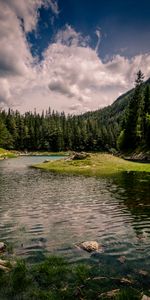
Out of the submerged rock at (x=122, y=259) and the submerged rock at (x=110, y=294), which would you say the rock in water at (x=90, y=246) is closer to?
the submerged rock at (x=122, y=259)

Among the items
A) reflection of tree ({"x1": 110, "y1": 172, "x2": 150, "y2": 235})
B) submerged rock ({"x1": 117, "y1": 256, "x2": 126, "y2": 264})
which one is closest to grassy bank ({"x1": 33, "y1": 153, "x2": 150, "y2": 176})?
reflection of tree ({"x1": 110, "y1": 172, "x2": 150, "y2": 235})

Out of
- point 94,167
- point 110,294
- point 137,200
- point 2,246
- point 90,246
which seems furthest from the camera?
point 94,167

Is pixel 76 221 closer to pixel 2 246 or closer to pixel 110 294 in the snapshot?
pixel 2 246

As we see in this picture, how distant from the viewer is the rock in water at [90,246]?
14097 millimetres

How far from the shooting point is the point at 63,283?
34.9 ft

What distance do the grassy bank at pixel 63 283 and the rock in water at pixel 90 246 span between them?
1775 millimetres

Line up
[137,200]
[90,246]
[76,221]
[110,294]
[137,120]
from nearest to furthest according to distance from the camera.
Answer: [110,294], [90,246], [76,221], [137,200], [137,120]

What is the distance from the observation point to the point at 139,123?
106m

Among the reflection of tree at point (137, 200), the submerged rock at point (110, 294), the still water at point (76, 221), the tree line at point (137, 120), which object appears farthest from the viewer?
the tree line at point (137, 120)

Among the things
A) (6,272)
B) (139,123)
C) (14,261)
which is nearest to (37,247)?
(14,261)

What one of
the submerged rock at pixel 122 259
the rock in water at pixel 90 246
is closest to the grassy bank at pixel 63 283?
the submerged rock at pixel 122 259

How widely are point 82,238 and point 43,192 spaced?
17375 millimetres

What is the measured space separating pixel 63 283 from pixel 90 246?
3872 mm

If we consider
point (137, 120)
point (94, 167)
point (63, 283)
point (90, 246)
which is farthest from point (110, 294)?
point (137, 120)
